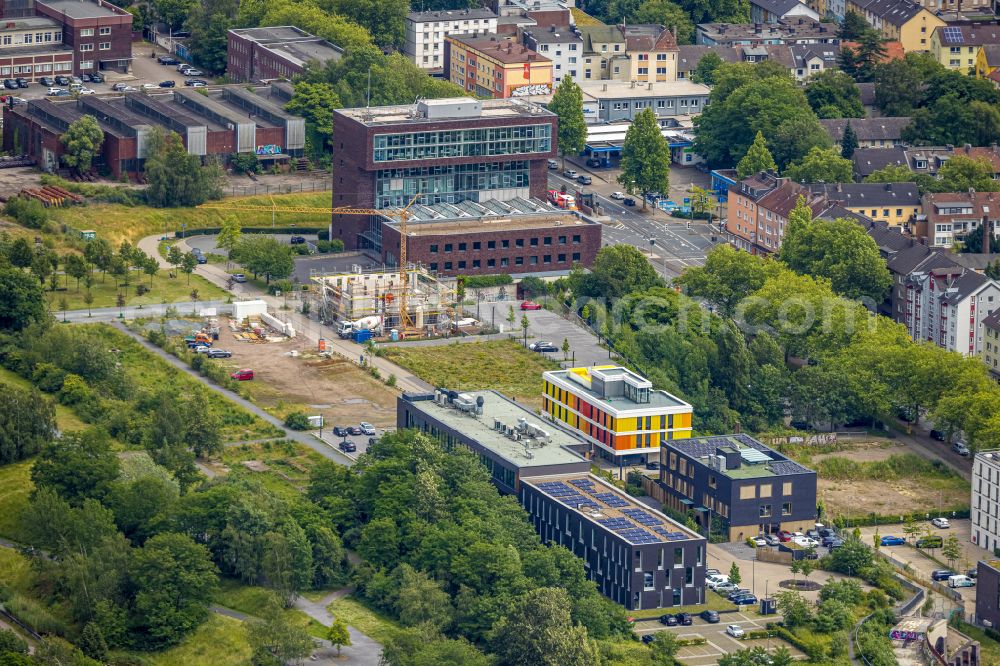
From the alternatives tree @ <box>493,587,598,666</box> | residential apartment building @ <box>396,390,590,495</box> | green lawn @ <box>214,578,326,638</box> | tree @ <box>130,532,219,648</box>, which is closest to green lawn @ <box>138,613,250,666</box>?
tree @ <box>130,532,219,648</box>

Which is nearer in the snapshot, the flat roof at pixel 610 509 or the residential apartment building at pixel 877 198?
the flat roof at pixel 610 509

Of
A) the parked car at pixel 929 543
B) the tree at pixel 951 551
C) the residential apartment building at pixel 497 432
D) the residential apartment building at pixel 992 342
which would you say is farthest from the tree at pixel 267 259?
the tree at pixel 951 551

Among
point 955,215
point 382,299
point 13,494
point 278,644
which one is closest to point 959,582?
point 278,644

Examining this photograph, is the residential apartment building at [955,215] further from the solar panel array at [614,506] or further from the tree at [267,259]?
the solar panel array at [614,506]

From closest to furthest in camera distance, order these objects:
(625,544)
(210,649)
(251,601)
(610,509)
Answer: (210,649), (251,601), (625,544), (610,509)

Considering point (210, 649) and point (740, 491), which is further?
point (740, 491)

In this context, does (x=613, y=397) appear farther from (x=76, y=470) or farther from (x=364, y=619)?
(x=76, y=470)

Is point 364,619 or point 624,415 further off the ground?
point 624,415

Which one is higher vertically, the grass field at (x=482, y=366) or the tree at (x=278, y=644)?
the grass field at (x=482, y=366)
